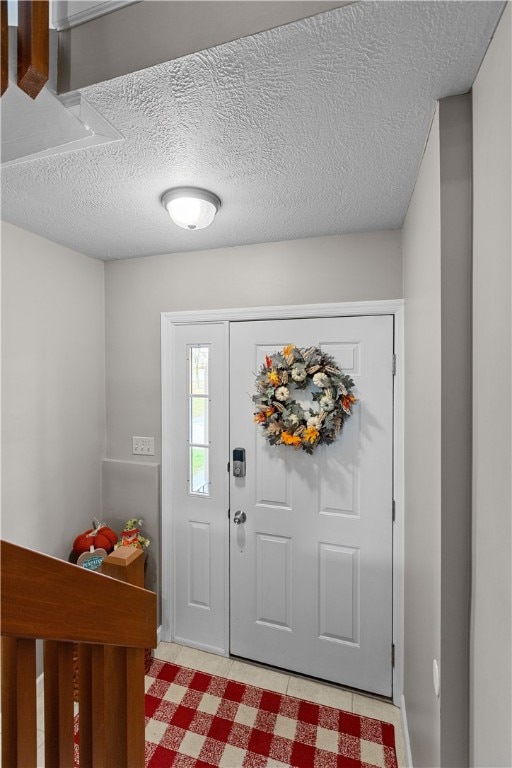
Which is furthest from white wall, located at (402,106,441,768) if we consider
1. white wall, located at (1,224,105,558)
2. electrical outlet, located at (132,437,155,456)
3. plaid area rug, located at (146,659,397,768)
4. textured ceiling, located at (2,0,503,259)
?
white wall, located at (1,224,105,558)

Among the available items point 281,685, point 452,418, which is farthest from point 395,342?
point 281,685

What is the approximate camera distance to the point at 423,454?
136cm

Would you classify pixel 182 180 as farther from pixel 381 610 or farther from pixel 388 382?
pixel 381 610

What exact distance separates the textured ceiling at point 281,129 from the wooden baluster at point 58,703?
4.33ft

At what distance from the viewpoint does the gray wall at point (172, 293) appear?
204 centimetres

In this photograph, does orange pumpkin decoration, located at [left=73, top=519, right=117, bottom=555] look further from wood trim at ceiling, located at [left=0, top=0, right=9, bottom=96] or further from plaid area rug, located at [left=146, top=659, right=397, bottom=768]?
wood trim at ceiling, located at [left=0, top=0, right=9, bottom=96]

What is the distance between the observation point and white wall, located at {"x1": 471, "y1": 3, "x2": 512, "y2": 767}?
76 cm

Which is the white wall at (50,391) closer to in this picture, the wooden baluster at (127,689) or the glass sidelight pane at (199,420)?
the glass sidelight pane at (199,420)

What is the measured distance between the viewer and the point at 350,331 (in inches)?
80.4

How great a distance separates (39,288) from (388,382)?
77.1 inches

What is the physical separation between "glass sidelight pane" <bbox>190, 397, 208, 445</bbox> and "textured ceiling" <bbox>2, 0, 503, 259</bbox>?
99 cm

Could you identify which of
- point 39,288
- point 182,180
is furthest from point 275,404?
point 39,288

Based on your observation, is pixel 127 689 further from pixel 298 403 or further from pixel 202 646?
pixel 202 646

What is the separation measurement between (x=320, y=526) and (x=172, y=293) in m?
1.65
